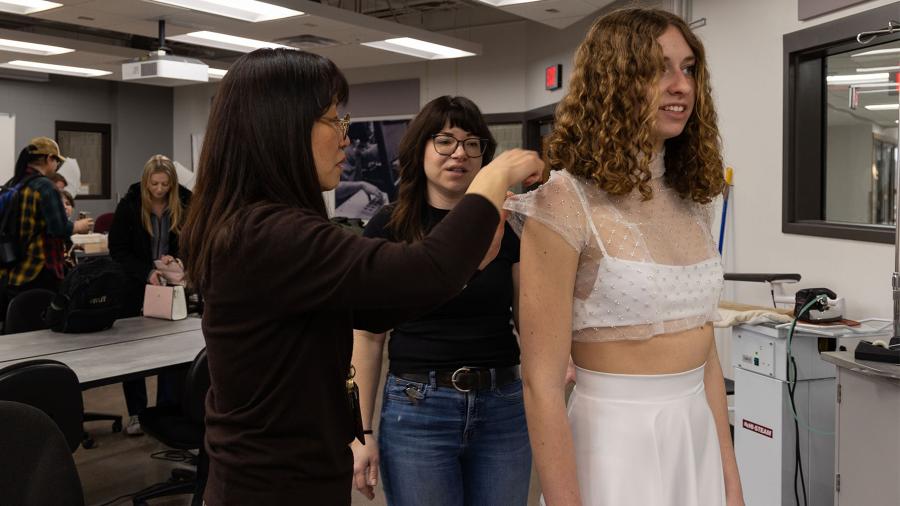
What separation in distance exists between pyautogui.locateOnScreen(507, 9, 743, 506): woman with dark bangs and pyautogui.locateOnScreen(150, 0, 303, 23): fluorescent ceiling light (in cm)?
483

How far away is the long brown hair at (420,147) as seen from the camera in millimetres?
1969

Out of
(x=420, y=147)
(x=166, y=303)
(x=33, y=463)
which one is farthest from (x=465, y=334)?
(x=166, y=303)

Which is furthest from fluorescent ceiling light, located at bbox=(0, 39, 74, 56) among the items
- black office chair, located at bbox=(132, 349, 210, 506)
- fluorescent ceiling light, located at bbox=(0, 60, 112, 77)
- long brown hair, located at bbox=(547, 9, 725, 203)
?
long brown hair, located at bbox=(547, 9, 725, 203)

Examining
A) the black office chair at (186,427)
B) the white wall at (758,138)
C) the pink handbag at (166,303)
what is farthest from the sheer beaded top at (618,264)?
the pink handbag at (166,303)

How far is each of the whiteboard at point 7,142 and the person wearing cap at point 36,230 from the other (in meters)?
6.26

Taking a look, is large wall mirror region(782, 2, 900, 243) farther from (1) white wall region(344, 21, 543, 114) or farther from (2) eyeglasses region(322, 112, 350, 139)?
(1) white wall region(344, 21, 543, 114)

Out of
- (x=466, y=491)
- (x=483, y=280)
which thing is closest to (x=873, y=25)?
(x=483, y=280)

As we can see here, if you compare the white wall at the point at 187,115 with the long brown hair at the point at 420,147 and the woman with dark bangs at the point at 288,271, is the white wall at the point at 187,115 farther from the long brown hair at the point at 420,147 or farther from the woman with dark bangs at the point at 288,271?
the woman with dark bangs at the point at 288,271

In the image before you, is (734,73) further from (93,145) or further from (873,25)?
(93,145)

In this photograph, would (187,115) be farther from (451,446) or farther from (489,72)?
(451,446)

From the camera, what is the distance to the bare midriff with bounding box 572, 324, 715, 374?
1379mm

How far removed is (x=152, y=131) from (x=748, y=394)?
Result: 10387 mm

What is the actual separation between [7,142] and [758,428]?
10.0m

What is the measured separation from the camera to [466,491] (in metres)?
1.87
